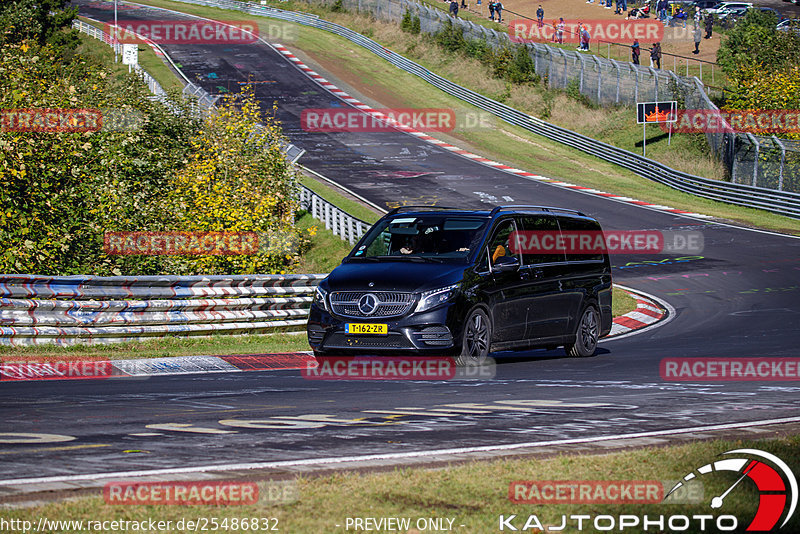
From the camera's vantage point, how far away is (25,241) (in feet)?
62.6

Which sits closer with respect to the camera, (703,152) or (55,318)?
(55,318)

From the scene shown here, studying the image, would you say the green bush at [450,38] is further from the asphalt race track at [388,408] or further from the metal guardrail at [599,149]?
the asphalt race track at [388,408]

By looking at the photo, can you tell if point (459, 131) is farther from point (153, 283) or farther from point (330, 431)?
point (330, 431)

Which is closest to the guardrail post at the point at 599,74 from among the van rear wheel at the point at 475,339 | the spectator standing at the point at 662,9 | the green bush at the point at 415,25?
the green bush at the point at 415,25

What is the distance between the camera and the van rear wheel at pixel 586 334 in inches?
554

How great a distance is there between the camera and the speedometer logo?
4.68 metres

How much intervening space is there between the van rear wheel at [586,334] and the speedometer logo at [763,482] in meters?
7.99

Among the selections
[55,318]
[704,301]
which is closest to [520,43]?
[704,301]

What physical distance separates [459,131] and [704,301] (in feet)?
114

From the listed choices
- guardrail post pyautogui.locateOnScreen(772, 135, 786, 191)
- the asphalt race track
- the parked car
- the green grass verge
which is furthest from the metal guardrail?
the green grass verge

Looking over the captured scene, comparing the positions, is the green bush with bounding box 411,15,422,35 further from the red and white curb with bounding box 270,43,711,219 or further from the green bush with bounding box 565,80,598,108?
the green bush with bounding box 565,80,598,108

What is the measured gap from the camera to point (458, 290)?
11453 millimetres

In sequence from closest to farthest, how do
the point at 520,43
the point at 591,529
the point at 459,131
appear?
the point at 591,529, the point at 459,131, the point at 520,43

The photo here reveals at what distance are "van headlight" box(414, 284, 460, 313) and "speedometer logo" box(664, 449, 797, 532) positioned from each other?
548 centimetres
